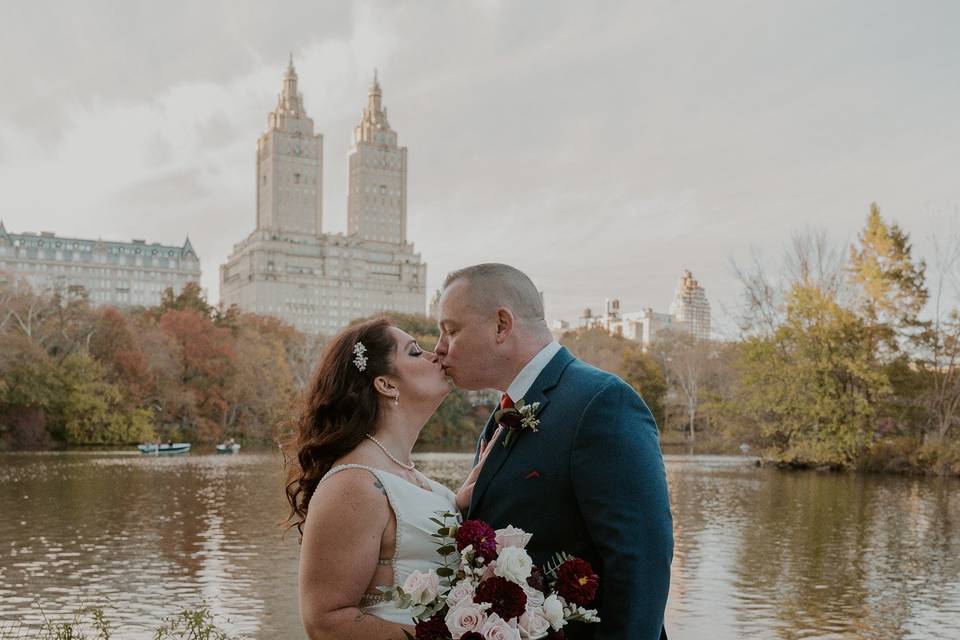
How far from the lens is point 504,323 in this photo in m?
3.10

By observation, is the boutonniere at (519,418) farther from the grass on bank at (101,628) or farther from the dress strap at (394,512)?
the grass on bank at (101,628)

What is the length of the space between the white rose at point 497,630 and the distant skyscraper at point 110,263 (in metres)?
123

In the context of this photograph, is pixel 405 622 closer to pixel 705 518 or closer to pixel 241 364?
pixel 705 518

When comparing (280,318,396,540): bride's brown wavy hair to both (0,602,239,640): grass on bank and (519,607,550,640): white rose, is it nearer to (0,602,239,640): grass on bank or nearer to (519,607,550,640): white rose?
(519,607,550,640): white rose

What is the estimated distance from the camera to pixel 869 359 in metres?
37.2

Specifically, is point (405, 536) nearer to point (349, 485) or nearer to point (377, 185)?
point (349, 485)

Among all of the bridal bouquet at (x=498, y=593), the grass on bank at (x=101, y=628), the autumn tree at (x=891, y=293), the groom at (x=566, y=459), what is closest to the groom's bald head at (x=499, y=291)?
the groom at (x=566, y=459)

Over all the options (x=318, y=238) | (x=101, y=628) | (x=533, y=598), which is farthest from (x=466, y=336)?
(x=318, y=238)

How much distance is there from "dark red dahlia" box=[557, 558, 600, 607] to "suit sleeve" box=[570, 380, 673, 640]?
11 centimetres

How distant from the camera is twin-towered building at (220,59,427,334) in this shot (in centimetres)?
12475

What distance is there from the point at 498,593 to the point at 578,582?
0.22 metres

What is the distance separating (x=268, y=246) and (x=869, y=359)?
3882 inches

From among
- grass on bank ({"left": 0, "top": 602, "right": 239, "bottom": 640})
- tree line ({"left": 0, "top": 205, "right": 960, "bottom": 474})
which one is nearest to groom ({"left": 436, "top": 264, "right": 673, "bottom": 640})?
grass on bank ({"left": 0, "top": 602, "right": 239, "bottom": 640})

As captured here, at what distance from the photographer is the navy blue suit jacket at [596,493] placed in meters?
2.69
